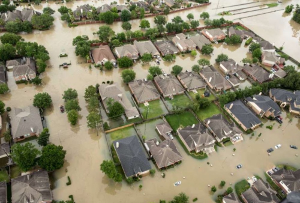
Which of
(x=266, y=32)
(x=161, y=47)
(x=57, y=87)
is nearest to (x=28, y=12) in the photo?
(x=57, y=87)

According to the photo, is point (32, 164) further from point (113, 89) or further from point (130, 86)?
point (130, 86)

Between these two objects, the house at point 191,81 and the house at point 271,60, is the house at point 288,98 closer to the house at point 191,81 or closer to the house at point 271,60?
the house at point 271,60

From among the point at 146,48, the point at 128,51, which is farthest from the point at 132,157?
the point at 146,48

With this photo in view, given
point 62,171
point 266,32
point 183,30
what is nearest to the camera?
point 62,171

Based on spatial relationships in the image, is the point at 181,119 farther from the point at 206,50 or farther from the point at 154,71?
the point at 206,50

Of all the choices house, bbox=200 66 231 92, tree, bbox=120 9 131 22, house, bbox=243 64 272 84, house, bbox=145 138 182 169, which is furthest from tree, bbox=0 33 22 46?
house, bbox=243 64 272 84

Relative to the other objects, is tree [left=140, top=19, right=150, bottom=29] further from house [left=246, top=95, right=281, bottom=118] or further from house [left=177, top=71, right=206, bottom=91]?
house [left=246, top=95, right=281, bottom=118]
